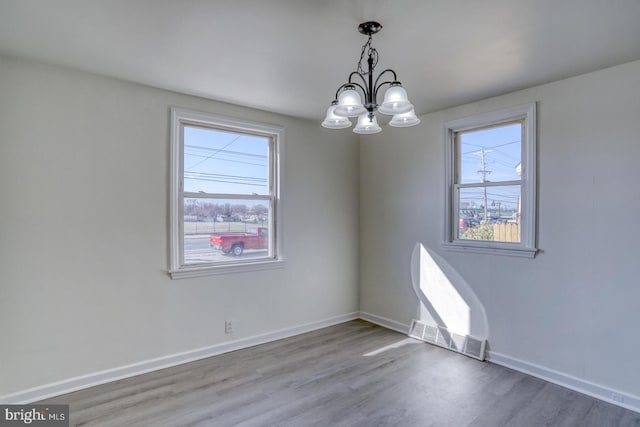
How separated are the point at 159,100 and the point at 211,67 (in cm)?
76

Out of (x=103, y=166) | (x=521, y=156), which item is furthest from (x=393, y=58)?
(x=103, y=166)

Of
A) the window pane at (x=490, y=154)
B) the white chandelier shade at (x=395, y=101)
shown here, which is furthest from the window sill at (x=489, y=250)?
the white chandelier shade at (x=395, y=101)

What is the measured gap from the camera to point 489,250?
10.8 feet

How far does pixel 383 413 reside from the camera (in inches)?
94.0

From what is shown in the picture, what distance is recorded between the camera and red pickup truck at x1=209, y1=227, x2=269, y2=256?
3435 millimetres

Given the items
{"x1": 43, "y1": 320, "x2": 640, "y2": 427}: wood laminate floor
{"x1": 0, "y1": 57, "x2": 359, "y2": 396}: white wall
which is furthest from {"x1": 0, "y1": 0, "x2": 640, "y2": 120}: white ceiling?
{"x1": 43, "y1": 320, "x2": 640, "y2": 427}: wood laminate floor

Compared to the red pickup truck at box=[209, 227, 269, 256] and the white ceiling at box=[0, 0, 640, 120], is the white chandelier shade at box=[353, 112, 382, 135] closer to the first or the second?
the white ceiling at box=[0, 0, 640, 120]

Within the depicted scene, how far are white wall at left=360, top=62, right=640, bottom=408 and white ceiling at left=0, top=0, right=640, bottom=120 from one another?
0.34m

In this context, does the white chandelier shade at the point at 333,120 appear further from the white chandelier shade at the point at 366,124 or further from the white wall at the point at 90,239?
the white wall at the point at 90,239

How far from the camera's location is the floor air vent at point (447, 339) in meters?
3.29

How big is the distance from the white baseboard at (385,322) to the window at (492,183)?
1.14 m

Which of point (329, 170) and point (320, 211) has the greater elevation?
point (329, 170)

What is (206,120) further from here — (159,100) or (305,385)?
(305,385)

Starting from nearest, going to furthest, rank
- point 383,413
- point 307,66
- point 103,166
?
point 383,413
point 307,66
point 103,166
